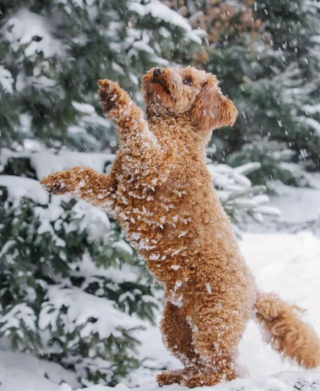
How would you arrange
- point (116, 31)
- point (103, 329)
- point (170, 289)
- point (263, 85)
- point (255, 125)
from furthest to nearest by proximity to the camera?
1. point (255, 125)
2. point (263, 85)
3. point (103, 329)
4. point (116, 31)
5. point (170, 289)

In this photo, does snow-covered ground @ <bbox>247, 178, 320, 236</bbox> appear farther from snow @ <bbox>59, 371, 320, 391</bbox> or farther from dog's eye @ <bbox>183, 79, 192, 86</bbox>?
dog's eye @ <bbox>183, 79, 192, 86</bbox>

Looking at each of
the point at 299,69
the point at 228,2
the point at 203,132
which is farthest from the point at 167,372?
the point at 299,69

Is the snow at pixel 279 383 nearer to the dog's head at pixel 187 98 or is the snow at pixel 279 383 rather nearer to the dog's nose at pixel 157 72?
the dog's head at pixel 187 98

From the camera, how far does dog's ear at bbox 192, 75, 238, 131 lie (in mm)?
1918

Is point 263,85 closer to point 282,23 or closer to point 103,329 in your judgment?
point 282,23

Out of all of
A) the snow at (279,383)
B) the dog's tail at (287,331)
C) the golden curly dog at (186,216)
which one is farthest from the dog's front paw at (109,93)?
the snow at (279,383)

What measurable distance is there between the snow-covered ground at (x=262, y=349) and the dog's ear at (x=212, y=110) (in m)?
0.87

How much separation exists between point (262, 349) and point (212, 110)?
275 cm

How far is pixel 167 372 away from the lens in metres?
2.14

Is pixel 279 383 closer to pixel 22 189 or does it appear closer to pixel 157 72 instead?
pixel 157 72

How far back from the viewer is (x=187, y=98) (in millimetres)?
1916

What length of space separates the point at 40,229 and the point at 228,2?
5856mm

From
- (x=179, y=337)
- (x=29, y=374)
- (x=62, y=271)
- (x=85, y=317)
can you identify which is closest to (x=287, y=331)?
(x=179, y=337)

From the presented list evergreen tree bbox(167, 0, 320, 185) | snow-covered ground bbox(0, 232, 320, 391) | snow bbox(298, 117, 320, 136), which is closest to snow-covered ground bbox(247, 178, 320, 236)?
evergreen tree bbox(167, 0, 320, 185)
